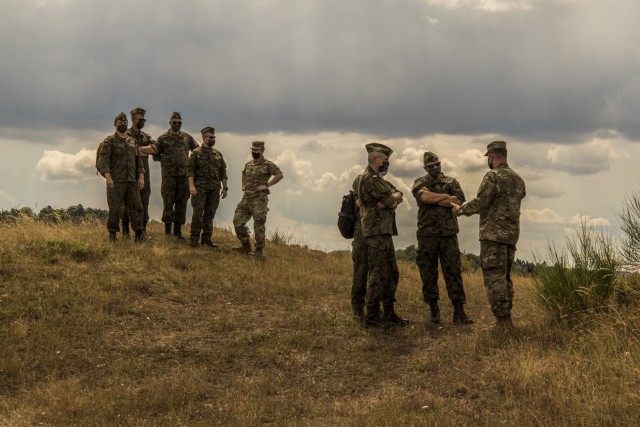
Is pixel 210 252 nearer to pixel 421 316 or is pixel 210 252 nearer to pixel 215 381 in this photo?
pixel 421 316

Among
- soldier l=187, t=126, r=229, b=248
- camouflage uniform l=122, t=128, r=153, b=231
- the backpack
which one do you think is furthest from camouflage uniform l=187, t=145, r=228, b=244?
Answer: the backpack

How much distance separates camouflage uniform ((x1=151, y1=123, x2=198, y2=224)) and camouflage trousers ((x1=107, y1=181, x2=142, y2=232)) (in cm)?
137

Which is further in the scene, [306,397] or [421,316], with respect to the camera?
[421,316]

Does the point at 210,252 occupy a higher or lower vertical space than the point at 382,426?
higher

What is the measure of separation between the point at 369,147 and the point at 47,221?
485 inches

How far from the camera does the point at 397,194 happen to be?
983cm

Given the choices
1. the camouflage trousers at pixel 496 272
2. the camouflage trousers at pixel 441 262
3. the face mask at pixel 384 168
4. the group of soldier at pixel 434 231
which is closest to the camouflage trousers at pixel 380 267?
the group of soldier at pixel 434 231

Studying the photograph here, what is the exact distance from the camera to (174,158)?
1580cm

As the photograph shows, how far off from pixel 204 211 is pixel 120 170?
8.63ft

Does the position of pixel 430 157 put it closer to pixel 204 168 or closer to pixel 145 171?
pixel 204 168

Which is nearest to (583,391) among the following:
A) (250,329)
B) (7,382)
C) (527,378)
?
(527,378)

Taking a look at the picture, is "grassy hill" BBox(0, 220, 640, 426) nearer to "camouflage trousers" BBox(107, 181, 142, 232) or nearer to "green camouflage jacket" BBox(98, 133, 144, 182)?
"camouflage trousers" BBox(107, 181, 142, 232)

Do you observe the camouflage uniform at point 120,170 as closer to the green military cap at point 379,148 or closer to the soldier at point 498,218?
the green military cap at point 379,148

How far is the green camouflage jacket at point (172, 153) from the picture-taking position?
51.9 feet
